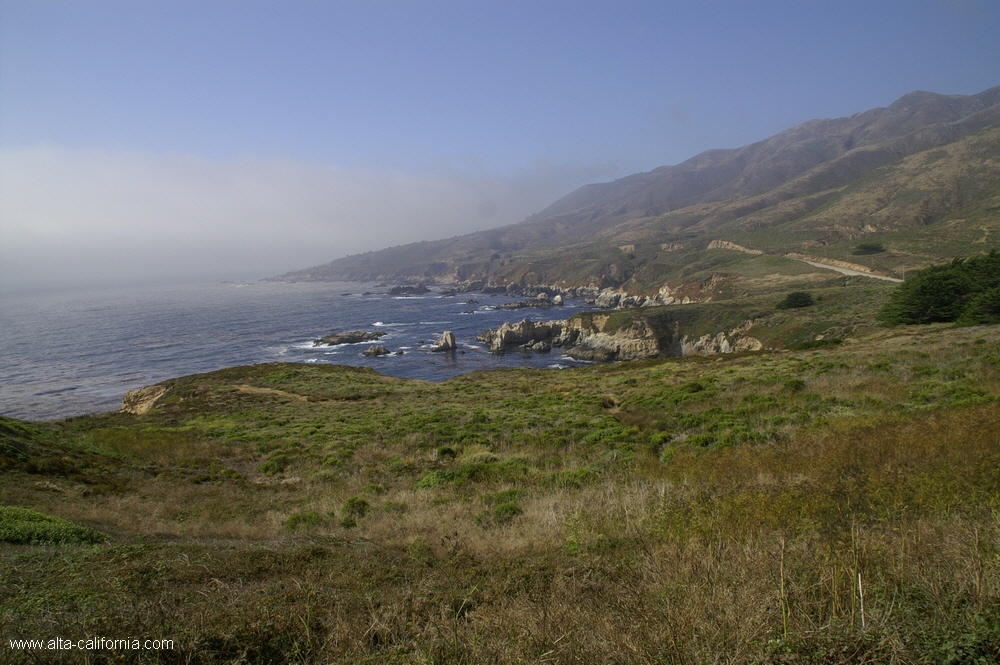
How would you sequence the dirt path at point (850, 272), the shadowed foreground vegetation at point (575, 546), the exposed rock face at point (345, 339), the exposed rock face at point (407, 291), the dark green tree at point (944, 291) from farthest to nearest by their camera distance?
the exposed rock face at point (407, 291), the exposed rock face at point (345, 339), the dirt path at point (850, 272), the dark green tree at point (944, 291), the shadowed foreground vegetation at point (575, 546)

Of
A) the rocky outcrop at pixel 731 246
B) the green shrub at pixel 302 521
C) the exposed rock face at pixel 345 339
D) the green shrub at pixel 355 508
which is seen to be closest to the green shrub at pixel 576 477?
the green shrub at pixel 355 508

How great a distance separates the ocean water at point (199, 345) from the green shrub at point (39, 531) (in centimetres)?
4670

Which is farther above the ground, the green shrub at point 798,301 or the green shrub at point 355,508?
the green shrub at point 355,508

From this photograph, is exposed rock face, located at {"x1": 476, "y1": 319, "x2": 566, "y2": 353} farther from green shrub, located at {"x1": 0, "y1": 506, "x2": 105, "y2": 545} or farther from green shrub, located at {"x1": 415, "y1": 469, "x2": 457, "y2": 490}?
green shrub, located at {"x1": 0, "y1": 506, "x2": 105, "y2": 545}

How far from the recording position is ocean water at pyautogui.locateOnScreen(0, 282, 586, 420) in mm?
53375

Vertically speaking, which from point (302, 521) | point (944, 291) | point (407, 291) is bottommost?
point (944, 291)

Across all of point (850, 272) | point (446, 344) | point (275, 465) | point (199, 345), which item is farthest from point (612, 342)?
point (199, 345)

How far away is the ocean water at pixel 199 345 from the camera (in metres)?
53.4

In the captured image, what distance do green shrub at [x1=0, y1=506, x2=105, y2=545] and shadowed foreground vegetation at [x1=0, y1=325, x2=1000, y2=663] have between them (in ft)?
0.71

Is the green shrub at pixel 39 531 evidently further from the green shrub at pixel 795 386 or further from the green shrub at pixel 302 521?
the green shrub at pixel 795 386

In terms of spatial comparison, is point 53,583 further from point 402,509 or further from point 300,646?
point 402,509

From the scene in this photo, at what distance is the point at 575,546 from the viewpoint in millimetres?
5047

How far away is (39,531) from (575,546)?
279 inches

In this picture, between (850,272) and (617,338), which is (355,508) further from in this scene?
(850,272)
